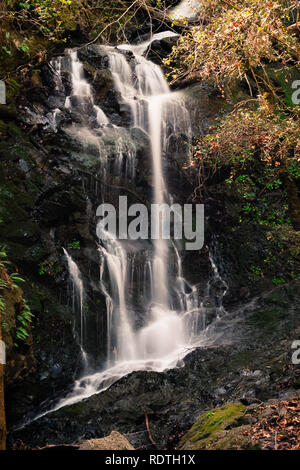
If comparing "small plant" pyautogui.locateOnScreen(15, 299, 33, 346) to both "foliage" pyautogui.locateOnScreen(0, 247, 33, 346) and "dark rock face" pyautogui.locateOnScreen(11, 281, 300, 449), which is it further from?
"dark rock face" pyautogui.locateOnScreen(11, 281, 300, 449)

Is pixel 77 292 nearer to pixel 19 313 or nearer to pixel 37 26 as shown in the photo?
pixel 19 313

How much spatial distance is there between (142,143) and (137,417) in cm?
827

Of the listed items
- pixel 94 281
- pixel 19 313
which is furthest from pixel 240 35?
pixel 94 281

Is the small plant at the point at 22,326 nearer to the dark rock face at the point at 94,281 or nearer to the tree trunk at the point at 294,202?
the dark rock face at the point at 94,281

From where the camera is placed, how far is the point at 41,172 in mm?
9266

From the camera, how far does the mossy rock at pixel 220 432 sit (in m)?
3.76

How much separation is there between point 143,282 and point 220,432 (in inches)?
236

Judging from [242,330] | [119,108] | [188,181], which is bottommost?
[242,330]

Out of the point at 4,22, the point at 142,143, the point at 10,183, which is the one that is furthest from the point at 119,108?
the point at 10,183

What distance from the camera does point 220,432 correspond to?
4.23 metres

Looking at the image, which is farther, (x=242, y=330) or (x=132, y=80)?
(x=132, y=80)

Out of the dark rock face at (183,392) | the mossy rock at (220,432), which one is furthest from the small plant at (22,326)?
the mossy rock at (220,432)

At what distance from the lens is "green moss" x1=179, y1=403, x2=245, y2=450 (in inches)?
167

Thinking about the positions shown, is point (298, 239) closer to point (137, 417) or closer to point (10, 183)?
point (137, 417)
